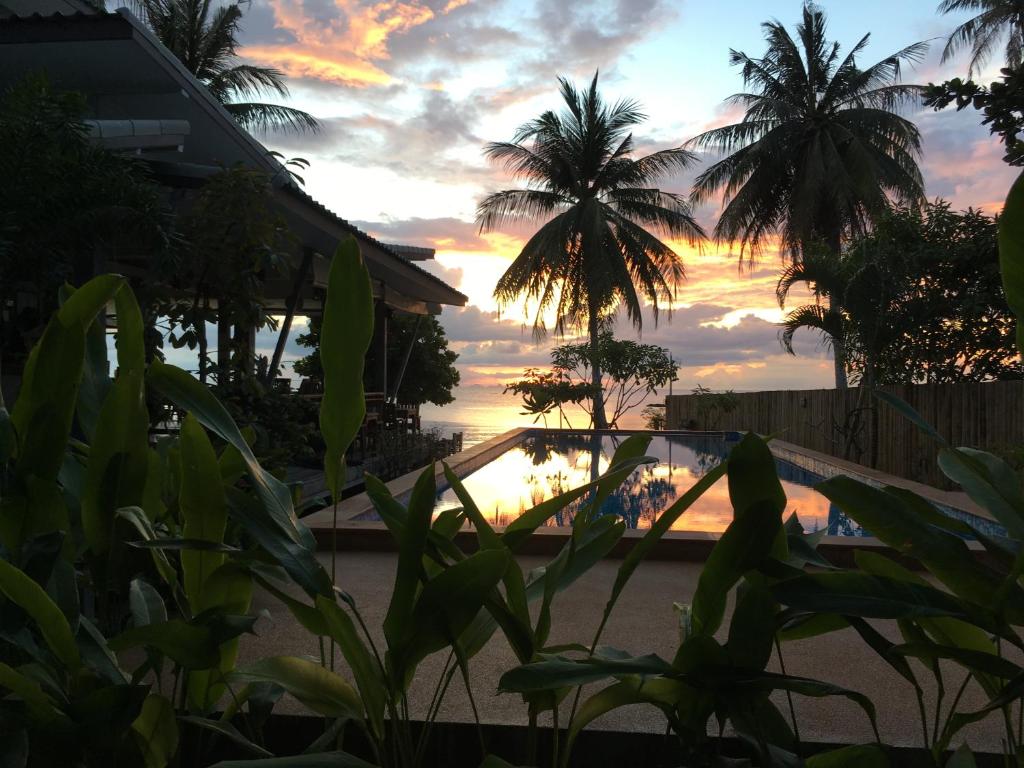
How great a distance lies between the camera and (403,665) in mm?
753

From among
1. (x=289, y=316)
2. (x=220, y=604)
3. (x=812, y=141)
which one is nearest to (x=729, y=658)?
(x=220, y=604)

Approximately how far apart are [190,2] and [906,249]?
13791 millimetres

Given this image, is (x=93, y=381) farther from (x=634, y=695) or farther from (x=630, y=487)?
(x=630, y=487)

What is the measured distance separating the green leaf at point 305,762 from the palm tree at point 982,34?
16.9 meters

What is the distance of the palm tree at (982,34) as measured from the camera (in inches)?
549

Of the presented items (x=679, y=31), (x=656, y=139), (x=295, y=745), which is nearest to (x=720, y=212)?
(x=656, y=139)

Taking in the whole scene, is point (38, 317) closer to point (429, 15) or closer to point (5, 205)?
point (5, 205)

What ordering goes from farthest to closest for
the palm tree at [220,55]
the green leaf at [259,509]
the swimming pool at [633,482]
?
the palm tree at [220,55] < the swimming pool at [633,482] < the green leaf at [259,509]

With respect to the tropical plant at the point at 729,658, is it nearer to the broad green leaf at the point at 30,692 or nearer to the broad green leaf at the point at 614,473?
the broad green leaf at the point at 614,473

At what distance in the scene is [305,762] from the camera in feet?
2.14

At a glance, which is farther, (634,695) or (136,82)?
(136,82)

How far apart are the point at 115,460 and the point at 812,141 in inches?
Answer: 712

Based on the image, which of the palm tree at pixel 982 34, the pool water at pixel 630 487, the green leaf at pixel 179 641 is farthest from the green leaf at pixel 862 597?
the palm tree at pixel 982 34

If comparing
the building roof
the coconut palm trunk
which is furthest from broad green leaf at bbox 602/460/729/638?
the coconut palm trunk
